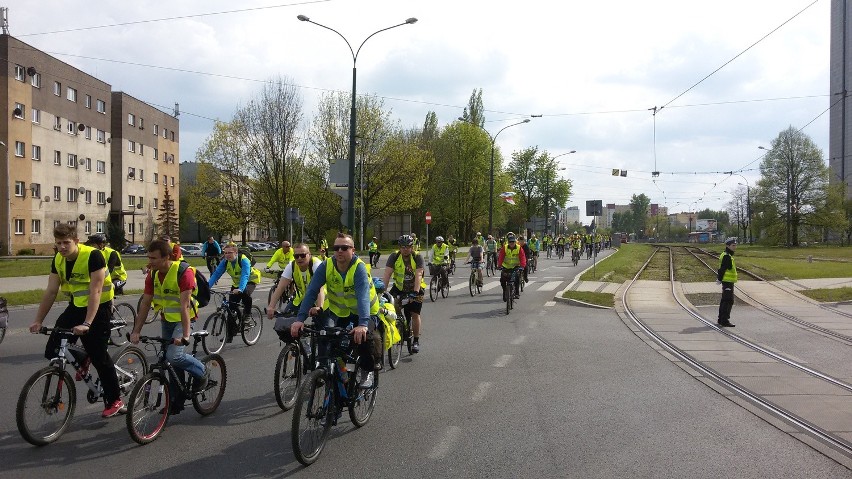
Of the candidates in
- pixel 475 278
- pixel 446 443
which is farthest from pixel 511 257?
pixel 446 443

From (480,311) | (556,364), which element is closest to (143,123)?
(480,311)

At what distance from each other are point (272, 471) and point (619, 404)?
3.66 metres

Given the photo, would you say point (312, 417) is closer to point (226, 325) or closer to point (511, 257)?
point (226, 325)

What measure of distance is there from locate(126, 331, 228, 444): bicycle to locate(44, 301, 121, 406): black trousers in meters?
0.41

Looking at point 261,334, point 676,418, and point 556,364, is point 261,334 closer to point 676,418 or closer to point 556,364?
point 556,364

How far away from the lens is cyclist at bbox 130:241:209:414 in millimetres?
5613

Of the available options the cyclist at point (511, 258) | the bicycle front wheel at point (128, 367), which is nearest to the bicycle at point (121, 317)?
the bicycle front wheel at point (128, 367)

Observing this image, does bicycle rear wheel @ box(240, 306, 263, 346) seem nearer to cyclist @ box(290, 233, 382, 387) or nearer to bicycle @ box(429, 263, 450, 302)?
cyclist @ box(290, 233, 382, 387)

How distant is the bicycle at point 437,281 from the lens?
57.5 ft

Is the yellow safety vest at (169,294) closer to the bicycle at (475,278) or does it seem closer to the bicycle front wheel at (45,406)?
the bicycle front wheel at (45,406)

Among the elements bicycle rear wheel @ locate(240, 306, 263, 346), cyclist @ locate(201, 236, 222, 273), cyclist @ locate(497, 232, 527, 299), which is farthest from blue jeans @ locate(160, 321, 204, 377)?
cyclist @ locate(201, 236, 222, 273)

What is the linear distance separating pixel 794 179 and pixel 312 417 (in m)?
71.4

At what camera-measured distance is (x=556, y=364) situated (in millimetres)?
8867

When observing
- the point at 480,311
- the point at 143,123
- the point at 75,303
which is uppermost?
the point at 143,123
